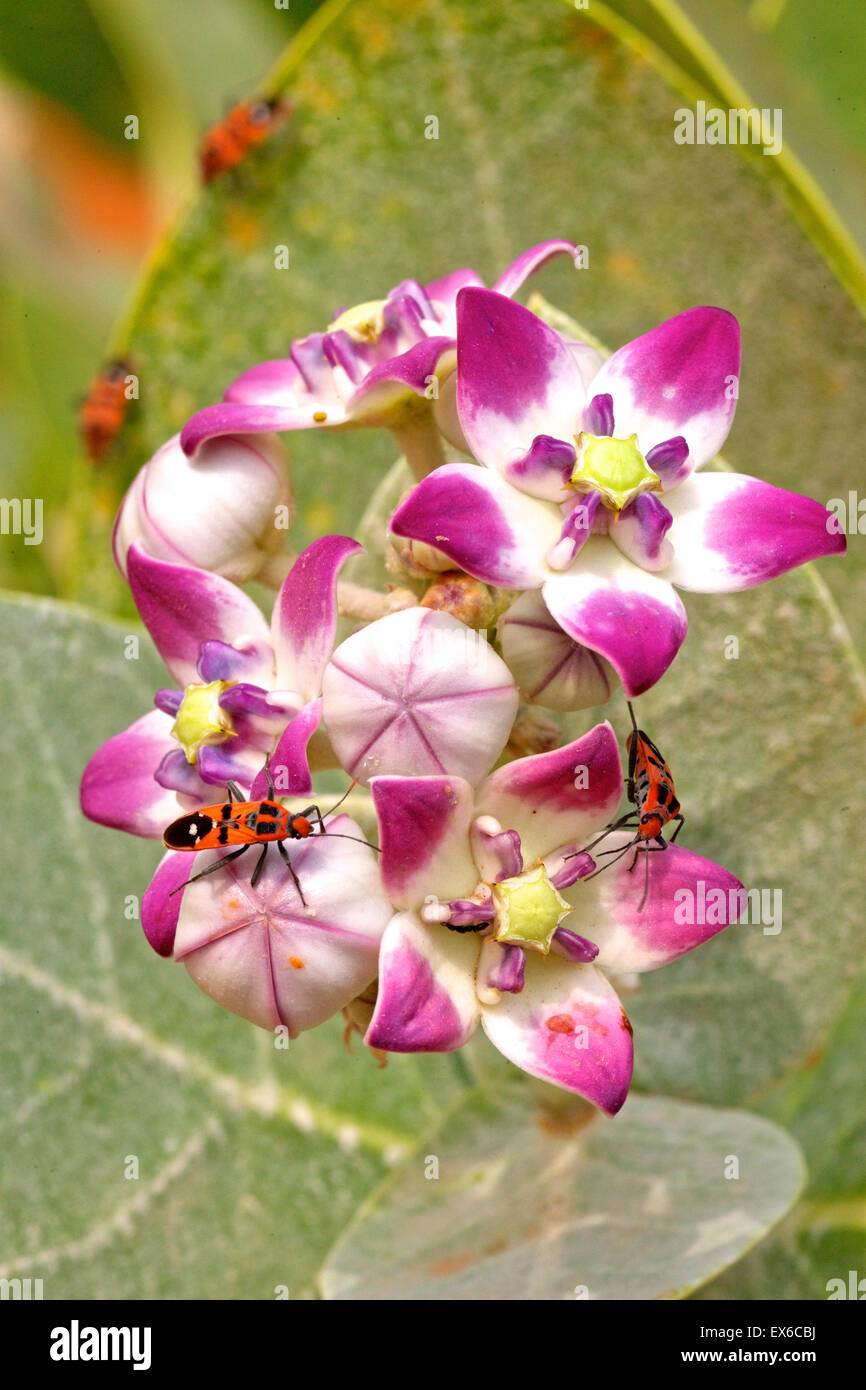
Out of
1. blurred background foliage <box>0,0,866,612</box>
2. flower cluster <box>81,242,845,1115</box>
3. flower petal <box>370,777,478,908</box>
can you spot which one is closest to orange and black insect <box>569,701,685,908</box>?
flower cluster <box>81,242,845,1115</box>

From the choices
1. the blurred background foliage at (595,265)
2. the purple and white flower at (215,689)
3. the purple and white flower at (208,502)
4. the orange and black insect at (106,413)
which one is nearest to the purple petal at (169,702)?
the purple and white flower at (215,689)

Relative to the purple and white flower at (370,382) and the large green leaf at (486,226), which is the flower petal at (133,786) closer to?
the purple and white flower at (370,382)

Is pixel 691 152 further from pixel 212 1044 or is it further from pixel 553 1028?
pixel 212 1044

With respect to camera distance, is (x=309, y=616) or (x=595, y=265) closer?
(x=309, y=616)

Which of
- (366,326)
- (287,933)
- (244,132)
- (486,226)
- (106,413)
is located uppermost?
(244,132)

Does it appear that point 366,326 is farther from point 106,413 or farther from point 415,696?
point 106,413

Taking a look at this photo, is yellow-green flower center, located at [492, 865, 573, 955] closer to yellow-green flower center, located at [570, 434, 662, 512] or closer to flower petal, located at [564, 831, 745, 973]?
flower petal, located at [564, 831, 745, 973]

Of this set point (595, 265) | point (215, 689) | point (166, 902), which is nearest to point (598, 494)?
point (215, 689)
